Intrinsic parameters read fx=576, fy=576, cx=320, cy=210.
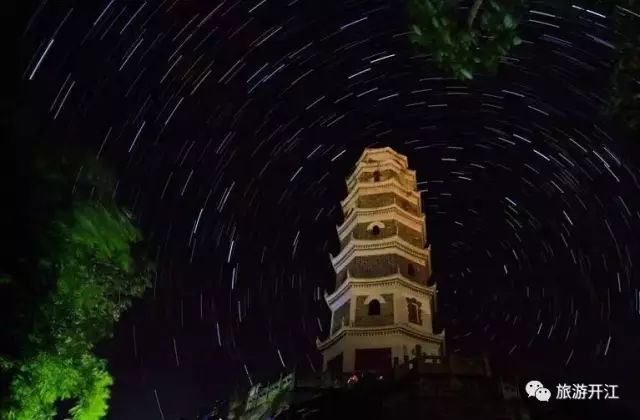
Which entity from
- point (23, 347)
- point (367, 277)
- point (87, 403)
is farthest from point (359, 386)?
point (23, 347)

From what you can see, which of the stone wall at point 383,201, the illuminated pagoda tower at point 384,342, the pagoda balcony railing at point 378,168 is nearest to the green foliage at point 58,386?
the illuminated pagoda tower at point 384,342

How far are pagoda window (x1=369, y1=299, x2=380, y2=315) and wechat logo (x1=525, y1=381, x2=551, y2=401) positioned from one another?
9.11m

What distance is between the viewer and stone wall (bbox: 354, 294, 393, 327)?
26802 mm

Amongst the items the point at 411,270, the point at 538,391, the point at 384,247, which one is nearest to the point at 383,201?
the point at 384,247

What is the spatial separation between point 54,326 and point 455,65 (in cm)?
671

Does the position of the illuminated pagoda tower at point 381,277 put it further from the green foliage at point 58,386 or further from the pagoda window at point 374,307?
the green foliage at point 58,386

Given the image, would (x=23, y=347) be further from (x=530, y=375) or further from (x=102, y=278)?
(x=530, y=375)

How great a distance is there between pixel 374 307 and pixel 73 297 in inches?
796

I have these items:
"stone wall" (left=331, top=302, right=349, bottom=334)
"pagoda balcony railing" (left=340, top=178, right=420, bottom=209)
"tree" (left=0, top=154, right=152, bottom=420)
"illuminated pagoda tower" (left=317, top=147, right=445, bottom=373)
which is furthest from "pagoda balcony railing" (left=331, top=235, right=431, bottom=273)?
"tree" (left=0, top=154, right=152, bottom=420)

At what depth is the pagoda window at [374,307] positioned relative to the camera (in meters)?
27.5

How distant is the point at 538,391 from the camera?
1930 cm

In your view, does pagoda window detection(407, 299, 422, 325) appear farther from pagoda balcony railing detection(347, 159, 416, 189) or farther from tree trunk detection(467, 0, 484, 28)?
tree trunk detection(467, 0, 484, 28)

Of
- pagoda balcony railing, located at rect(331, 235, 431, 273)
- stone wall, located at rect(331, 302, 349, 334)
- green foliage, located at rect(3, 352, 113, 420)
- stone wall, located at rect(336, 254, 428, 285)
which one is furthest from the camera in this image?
pagoda balcony railing, located at rect(331, 235, 431, 273)

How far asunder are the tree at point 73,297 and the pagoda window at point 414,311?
1890 centimetres
